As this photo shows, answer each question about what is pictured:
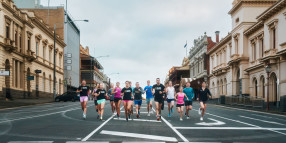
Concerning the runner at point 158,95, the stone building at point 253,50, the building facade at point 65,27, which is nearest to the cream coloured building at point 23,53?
the building facade at point 65,27

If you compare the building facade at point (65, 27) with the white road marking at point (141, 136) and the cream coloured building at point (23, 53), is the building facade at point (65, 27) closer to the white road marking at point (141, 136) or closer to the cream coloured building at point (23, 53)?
the cream coloured building at point (23, 53)

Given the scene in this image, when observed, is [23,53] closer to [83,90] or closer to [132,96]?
[83,90]

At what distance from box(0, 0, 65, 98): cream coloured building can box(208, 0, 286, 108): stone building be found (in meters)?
27.7

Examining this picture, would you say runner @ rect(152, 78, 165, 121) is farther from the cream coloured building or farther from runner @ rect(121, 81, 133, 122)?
the cream coloured building

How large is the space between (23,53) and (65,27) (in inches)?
1009

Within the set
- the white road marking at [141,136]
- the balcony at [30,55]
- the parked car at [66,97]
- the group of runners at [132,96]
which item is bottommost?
the parked car at [66,97]

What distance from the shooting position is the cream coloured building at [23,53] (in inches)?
1629

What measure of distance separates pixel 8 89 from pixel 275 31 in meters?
31.0

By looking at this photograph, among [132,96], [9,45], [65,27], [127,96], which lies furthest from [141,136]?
[65,27]

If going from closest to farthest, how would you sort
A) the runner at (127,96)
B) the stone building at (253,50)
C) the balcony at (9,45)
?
the runner at (127,96), the stone building at (253,50), the balcony at (9,45)

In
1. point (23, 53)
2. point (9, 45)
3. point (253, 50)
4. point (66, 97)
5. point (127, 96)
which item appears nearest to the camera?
point (127, 96)

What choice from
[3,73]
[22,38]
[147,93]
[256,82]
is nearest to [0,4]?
[22,38]

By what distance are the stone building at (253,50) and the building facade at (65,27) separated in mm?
28282

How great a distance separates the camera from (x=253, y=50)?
159ft
